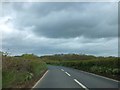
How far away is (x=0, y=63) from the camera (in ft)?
68.0

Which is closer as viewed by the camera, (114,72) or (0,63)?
(0,63)

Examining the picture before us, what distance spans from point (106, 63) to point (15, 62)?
77.7 ft

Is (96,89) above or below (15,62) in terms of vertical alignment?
below

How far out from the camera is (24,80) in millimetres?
24312

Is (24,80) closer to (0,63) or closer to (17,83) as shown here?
(17,83)

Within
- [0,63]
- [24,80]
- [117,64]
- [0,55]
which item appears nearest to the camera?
[0,63]

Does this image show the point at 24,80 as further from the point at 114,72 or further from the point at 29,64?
the point at 114,72

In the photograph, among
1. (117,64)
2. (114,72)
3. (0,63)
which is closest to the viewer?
(0,63)

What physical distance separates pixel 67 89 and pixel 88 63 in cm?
4094

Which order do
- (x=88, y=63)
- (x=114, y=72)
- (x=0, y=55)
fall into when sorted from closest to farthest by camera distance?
(x=0, y=55)
(x=114, y=72)
(x=88, y=63)

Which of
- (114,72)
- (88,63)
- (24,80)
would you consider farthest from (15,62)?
(88,63)

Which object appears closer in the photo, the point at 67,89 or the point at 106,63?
the point at 67,89

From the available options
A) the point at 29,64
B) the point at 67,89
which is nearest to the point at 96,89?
the point at 67,89

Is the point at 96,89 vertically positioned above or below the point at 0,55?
below
